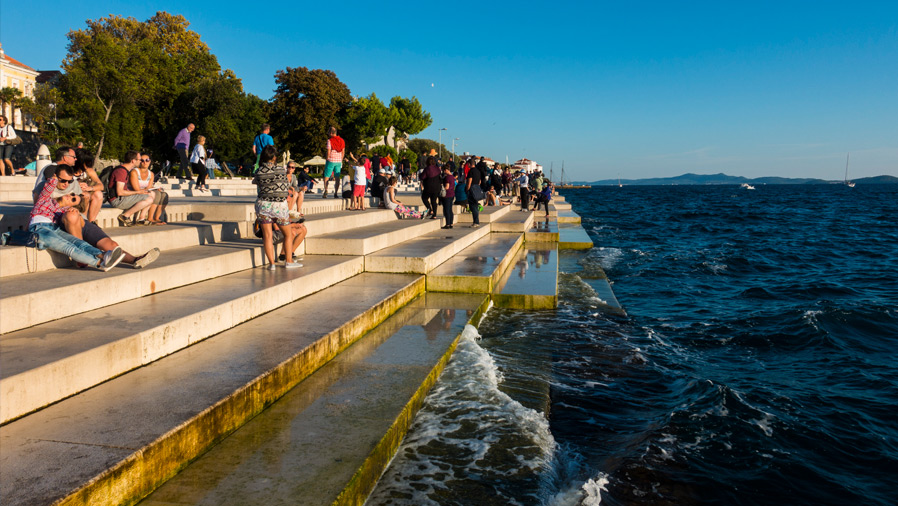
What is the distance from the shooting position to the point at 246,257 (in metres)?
7.48

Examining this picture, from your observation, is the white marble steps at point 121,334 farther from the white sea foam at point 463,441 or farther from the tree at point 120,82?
the tree at point 120,82

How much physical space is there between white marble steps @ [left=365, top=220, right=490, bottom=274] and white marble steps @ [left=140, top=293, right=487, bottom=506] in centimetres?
300

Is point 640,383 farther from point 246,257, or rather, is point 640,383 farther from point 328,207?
point 328,207

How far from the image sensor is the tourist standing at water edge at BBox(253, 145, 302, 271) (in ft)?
24.0

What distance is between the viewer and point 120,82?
40.1 m

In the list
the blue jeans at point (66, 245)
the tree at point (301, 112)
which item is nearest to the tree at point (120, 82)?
the tree at point (301, 112)

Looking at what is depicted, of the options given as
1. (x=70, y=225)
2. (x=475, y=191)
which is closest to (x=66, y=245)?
(x=70, y=225)

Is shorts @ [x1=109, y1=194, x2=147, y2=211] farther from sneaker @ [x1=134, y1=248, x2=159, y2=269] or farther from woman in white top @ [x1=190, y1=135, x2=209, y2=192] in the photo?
woman in white top @ [x1=190, y1=135, x2=209, y2=192]

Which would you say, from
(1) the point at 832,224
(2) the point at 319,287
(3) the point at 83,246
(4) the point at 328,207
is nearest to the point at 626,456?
(2) the point at 319,287

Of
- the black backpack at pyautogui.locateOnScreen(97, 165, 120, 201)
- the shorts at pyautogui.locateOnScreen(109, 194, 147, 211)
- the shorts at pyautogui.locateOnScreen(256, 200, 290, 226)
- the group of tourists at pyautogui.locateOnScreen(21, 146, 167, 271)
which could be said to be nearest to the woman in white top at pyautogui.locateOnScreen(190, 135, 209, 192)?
the black backpack at pyautogui.locateOnScreen(97, 165, 120, 201)

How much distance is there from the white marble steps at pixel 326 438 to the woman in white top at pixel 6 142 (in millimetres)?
11917

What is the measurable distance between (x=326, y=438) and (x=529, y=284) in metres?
7.02

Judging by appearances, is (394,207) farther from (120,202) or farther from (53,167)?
(53,167)

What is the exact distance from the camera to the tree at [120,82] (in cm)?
3922
